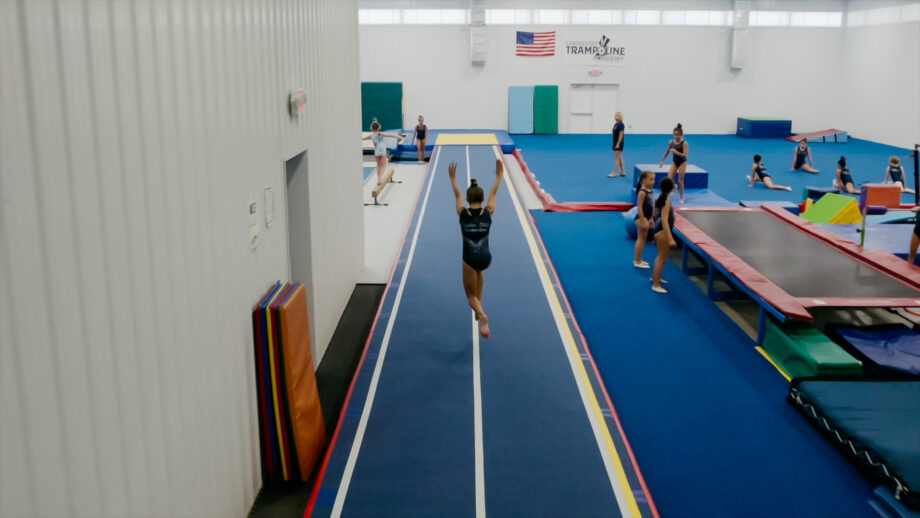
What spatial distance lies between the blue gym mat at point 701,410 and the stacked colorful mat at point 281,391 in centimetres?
262

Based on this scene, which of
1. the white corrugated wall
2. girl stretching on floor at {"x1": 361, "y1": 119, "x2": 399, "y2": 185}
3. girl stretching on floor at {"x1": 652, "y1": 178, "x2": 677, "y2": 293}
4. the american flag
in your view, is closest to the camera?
the white corrugated wall

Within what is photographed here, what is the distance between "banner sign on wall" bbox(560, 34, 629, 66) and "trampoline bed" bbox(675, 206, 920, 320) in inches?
688

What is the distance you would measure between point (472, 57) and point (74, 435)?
85.7 ft

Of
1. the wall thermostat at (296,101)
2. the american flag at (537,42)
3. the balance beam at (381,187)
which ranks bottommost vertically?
the balance beam at (381,187)

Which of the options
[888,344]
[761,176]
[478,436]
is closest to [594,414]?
[478,436]

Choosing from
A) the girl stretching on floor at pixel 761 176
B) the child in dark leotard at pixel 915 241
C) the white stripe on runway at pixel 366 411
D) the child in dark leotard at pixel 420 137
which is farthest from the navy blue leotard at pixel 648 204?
the child in dark leotard at pixel 420 137

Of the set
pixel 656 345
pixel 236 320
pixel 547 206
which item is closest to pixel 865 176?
pixel 547 206

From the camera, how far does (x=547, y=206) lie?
1442cm

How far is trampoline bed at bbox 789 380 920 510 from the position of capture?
16.6ft

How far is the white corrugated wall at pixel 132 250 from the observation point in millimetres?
2447

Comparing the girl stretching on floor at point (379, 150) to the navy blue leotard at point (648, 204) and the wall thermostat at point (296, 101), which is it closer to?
the navy blue leotard at point (648, 204)

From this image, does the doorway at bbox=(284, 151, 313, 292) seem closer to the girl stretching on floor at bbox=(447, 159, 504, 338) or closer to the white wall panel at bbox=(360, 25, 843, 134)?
the girl stretching on floor at bbox=(447, 159, 504, 338)

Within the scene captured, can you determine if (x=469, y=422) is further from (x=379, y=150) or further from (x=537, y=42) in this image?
(x=537, y=42)

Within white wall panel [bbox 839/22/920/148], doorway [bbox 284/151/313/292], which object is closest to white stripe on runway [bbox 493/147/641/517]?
doorway [bbox 284/151/313/292]
